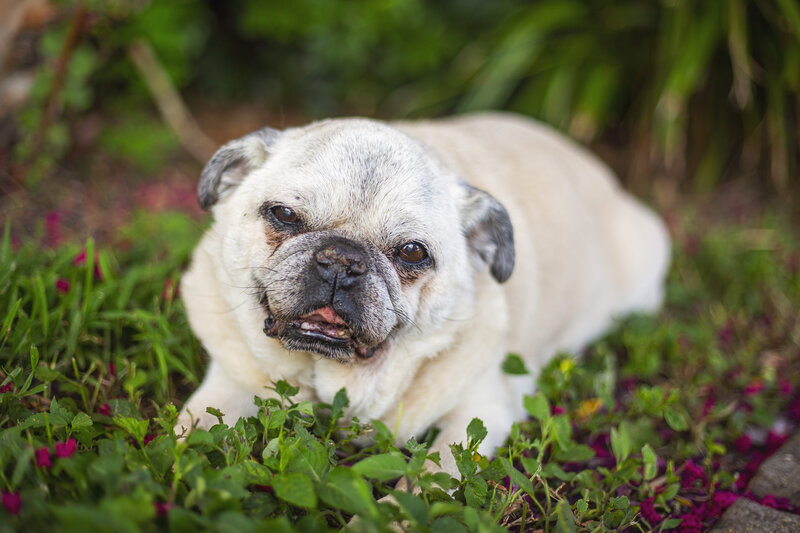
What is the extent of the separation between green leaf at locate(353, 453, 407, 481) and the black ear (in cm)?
114

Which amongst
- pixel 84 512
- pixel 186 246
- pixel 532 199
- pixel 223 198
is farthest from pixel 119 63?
pixel 84 512

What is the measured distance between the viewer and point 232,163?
282 cm

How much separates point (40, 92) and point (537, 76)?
4.52m

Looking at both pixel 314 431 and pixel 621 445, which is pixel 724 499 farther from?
pixel 314 431

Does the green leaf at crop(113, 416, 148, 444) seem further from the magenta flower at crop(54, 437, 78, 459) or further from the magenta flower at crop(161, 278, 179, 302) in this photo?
the magenta flower at crop(161, 278, 179, 302)

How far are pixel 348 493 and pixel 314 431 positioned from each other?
23.2 inches

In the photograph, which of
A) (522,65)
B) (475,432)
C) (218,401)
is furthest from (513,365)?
(522,65)

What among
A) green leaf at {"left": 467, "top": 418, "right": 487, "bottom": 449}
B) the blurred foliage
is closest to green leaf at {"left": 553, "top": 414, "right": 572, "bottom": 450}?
green leaf at {"left": 467, "top": 418, "right": 487, "bottom": 449}

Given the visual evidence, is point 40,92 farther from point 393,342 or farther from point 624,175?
point 624,175

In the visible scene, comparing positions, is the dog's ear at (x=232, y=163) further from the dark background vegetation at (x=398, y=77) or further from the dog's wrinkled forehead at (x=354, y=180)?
the dark background vegetation at (x=398, y=77)

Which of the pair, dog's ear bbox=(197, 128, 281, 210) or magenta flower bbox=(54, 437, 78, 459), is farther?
dog's ear bbox=(197, 128, 281, 210)

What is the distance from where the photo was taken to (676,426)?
2629 millimetres

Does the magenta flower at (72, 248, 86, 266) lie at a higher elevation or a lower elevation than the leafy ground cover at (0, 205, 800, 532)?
higher

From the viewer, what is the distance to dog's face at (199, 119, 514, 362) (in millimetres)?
2363
